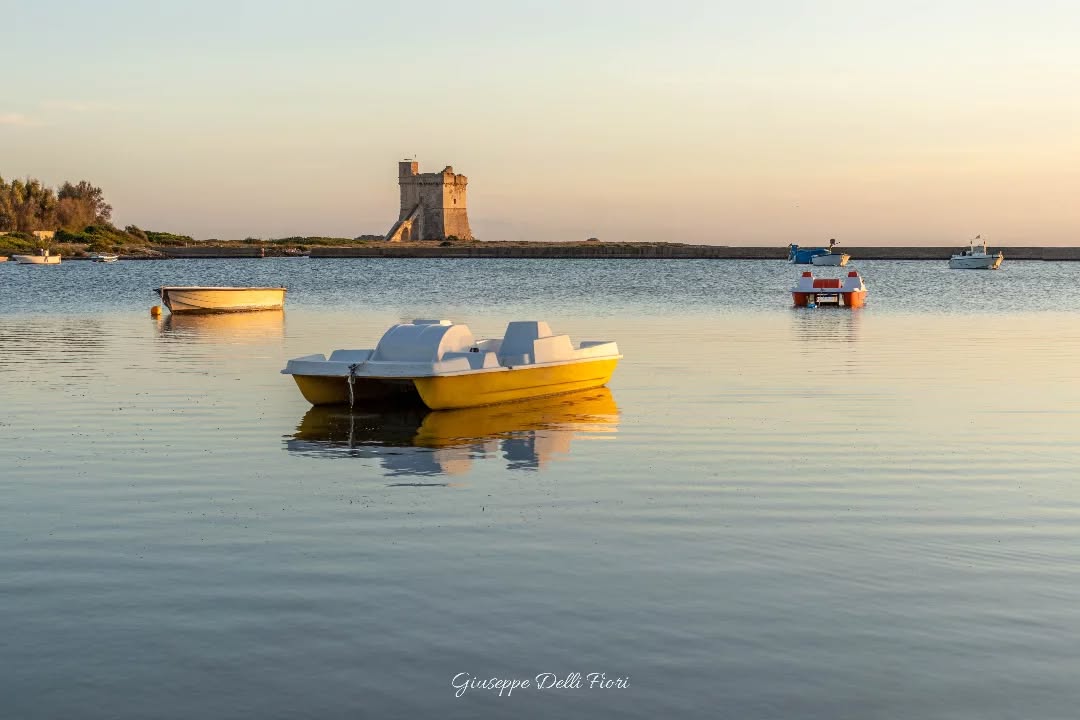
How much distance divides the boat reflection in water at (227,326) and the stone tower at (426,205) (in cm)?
13835

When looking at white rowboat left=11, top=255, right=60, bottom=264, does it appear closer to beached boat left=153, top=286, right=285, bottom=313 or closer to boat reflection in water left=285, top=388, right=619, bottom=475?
beached boat left=153, top=286, right=285, bottom=313

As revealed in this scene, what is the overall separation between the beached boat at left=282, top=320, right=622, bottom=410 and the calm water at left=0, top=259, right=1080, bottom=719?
18.9 inches

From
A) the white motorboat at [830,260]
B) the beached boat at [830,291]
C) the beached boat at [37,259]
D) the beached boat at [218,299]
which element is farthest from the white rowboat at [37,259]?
the beached boat at [830,291]

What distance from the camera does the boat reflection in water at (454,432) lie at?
50.9 feet

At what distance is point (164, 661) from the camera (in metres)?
7.55

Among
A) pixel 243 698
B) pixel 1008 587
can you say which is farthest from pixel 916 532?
pixel 243 698

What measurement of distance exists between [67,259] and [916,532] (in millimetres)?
157682

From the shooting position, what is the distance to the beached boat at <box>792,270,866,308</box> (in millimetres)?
54062

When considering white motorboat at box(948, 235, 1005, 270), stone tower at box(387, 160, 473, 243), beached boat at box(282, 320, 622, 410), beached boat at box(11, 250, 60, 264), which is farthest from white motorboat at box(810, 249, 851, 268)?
beached boat at box(282, 320, 622, 410)

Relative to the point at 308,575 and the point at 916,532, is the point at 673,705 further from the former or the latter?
the point at 916,532

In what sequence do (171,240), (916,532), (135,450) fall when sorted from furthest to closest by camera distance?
(171,240) < (135,450) < (916,532)

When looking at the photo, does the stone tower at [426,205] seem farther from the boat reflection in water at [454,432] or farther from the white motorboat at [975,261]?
the boat reflection in water at [454,432]

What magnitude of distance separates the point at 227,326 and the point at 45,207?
14902 centimetres

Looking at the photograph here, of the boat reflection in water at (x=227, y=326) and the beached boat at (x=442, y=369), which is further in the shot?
the boat reflection in water at (x=227, y=326)
